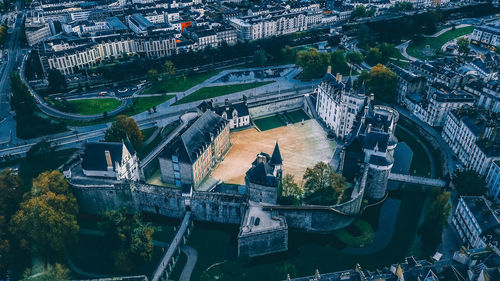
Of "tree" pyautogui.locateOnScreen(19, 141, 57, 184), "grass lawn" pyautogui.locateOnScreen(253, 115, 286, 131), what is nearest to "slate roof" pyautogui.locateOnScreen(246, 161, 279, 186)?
"grass lawn" pyautogui.locateOnScreen(253, 115, 286, 131)

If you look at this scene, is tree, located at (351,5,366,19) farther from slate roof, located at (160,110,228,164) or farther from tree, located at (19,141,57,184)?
tree, located at (19,141,57,184)

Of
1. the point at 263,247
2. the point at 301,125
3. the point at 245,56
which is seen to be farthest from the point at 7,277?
the point at 245,56

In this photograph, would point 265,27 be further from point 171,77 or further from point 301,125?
point 301,125

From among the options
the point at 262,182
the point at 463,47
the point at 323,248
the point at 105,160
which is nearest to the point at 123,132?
the point at 105,160

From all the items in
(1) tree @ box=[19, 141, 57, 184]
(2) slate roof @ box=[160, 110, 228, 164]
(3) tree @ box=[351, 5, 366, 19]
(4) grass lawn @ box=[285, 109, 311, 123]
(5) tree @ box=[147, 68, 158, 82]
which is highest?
(3) tree @ box=[351, 5, 366, 19]

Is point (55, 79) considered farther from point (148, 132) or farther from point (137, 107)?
point (148, 132)

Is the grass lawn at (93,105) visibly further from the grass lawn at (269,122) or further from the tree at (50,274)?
the tree at (50,274)
